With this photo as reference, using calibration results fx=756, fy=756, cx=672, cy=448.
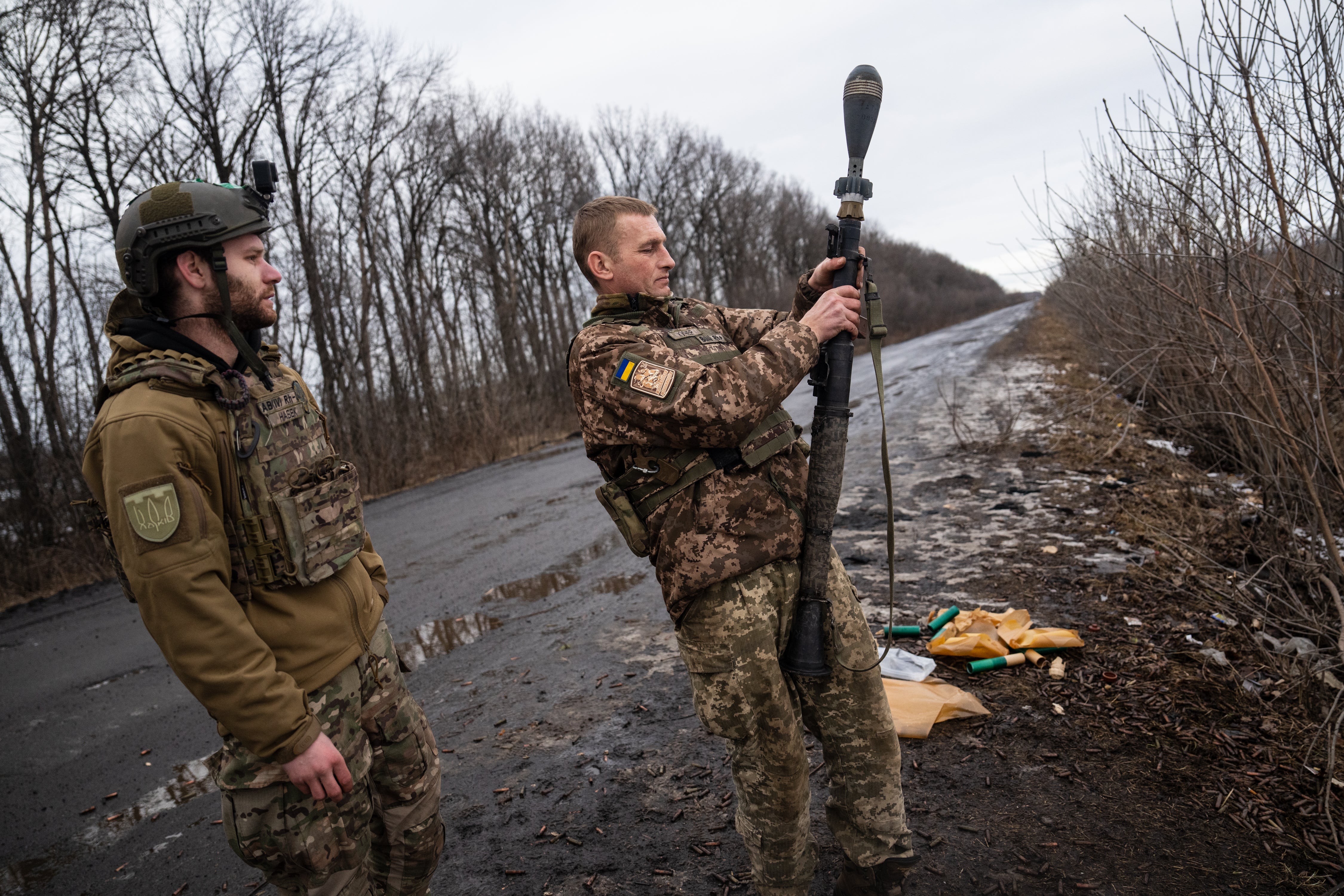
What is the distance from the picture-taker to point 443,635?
546cm

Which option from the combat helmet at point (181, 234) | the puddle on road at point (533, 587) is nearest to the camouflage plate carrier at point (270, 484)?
the combat helmet at point (181, 234)

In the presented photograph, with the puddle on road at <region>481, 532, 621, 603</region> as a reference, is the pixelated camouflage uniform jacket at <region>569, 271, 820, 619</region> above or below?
above

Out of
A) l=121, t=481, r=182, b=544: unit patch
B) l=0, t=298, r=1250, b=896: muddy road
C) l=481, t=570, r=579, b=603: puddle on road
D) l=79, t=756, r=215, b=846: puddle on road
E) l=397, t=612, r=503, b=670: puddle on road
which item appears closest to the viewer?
l=121, t=481, r=182, b=544: unit patch

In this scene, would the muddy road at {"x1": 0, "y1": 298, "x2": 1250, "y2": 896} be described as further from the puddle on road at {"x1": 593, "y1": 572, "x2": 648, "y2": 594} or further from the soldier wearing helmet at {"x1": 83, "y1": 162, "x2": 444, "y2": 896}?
the soldier wearing helmet at {"x1": 83, "y1": 162, "x2": 444, "y2": 896}

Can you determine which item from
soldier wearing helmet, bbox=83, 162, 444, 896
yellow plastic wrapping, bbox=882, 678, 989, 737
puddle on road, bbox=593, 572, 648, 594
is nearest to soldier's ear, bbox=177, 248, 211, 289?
soldier wearing helmet, bbox=83, 162, 444, 896

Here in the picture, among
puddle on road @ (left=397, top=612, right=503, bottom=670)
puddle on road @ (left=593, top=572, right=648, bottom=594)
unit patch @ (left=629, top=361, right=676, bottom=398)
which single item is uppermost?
unit patch @ (left=629, top=361, right=676, bottom=398)

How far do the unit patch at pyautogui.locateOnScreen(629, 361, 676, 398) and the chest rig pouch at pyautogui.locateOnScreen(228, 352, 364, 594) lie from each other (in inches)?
31.9

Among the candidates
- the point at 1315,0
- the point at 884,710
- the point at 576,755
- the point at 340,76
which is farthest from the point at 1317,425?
the point at 340,76

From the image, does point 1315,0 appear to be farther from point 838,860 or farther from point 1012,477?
point 1012,477

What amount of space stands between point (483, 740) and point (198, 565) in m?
2.42

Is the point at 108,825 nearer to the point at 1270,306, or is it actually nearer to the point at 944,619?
the point at 944,619

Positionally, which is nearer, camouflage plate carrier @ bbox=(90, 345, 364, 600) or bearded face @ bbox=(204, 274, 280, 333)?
camouflage plate carrier @ bbox=(90, 345, 364, 600)

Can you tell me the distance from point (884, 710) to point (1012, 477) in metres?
5.89

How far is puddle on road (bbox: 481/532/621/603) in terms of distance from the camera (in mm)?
6062
